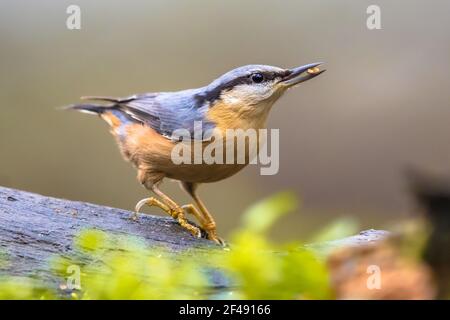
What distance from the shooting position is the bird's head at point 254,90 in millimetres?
4223

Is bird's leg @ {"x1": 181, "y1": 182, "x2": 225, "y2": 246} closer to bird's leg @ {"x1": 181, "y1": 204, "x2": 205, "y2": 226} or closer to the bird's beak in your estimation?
bird's leg @ {"x1": 181, "y1": 204, "x2": 205, "y2": 226}

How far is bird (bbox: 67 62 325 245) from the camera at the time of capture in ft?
13.4

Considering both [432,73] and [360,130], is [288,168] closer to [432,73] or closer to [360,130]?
[360,130]

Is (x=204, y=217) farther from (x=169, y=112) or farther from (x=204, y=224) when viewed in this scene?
(x=169, y=112)

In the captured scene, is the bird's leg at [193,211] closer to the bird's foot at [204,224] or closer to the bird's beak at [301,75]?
the bird's foot at [204,224]

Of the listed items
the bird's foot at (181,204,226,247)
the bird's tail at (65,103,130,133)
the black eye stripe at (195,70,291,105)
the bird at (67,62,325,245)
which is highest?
the bird's tail at (65,103,130,133)

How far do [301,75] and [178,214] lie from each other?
101 cm

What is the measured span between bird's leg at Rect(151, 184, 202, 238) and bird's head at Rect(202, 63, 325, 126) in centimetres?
53

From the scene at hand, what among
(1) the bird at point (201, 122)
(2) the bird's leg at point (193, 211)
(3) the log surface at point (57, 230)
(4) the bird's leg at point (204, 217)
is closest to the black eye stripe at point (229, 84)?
(1) the bird at point (201, 122)

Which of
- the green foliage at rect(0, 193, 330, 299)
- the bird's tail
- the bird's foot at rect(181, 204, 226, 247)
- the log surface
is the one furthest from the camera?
the bird's tail

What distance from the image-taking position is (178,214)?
4074 millimetres

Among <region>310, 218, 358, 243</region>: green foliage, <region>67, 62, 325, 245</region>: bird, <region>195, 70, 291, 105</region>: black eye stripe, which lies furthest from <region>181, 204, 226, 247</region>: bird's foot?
<region>310, 218, 358, 243</region>: green foliage

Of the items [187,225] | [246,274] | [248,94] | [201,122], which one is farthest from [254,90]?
[246,274]
